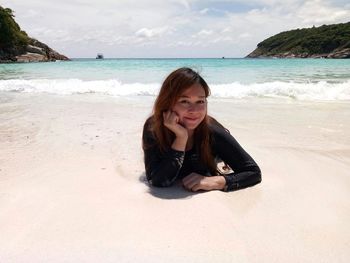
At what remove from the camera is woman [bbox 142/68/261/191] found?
271 cm

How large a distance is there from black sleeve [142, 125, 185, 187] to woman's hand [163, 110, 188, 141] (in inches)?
5.0

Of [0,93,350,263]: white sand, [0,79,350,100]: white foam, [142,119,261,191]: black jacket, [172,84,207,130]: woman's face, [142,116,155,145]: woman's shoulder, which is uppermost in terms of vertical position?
[172,84,207,130]: woman's face

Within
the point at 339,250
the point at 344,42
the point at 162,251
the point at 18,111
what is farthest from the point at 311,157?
the point at 344,42

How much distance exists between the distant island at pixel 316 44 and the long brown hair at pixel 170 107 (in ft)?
254

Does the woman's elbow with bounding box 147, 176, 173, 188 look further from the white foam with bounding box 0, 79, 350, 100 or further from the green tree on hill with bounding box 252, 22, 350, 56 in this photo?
the green tree on hill with bounding box 252, 22, 350, 56

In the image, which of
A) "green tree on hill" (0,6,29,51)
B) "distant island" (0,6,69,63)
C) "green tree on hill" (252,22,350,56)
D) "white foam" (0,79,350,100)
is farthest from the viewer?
"green tree on hill" (252,22,350,56)

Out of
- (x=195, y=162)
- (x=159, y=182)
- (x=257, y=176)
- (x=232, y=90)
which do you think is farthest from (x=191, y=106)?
(x=232, y=90)

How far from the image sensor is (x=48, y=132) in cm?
491

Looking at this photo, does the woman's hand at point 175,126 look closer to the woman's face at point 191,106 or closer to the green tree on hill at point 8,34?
the woman's face at point 191,106

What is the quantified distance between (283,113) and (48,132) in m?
4.12

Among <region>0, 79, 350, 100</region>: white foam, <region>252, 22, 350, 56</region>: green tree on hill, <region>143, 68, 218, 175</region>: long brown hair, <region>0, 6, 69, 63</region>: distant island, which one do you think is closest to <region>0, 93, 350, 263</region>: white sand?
<region>143, 68, 218, 175</region>: long brown hair

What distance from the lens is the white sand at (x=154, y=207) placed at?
1.85m

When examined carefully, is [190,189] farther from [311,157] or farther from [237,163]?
[311,157]

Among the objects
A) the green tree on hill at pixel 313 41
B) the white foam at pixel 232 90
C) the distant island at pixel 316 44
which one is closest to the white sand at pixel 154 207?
the white foam at pixel 232 90
